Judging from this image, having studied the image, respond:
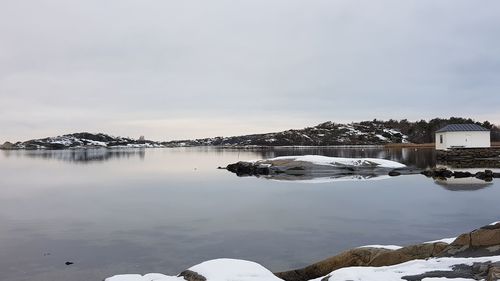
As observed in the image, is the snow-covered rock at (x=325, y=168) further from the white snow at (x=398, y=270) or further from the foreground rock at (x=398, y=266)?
the white snow at (x=398, y=270)

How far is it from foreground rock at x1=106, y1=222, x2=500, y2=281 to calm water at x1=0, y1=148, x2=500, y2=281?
181 centimetres

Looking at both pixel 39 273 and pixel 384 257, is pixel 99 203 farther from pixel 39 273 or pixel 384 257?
pixel 384 257

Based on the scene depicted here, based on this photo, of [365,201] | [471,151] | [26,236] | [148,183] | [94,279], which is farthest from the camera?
[471,151]

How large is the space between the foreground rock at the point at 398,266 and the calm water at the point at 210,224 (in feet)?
5.94

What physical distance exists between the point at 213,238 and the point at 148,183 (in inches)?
773

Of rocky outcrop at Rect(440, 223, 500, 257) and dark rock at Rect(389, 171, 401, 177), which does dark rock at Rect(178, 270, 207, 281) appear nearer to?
rocky outcrop at Rect(440, 223, 500, 257)

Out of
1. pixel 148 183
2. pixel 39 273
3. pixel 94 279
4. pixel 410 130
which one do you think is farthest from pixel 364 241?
pixel 410 130

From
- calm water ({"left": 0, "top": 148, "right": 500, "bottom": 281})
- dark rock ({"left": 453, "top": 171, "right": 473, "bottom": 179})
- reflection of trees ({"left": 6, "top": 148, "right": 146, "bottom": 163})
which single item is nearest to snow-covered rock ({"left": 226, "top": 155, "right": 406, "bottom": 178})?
dark rock ({"left": 453, "top": 171, "right": 473, "bottom": 179})

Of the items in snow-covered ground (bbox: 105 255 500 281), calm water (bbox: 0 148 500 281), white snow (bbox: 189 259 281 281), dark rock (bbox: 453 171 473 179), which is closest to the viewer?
snow-covered ground (bbox: 105 255 500 281)

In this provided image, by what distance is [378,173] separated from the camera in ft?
126

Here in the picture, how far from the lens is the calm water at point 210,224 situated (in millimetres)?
11430

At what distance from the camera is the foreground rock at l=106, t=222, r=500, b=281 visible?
6695 mm

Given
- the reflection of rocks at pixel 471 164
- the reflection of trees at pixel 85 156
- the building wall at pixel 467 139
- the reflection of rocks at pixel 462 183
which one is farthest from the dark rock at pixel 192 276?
the reflection of trees at pixel 85 156

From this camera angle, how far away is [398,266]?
25.1ft
